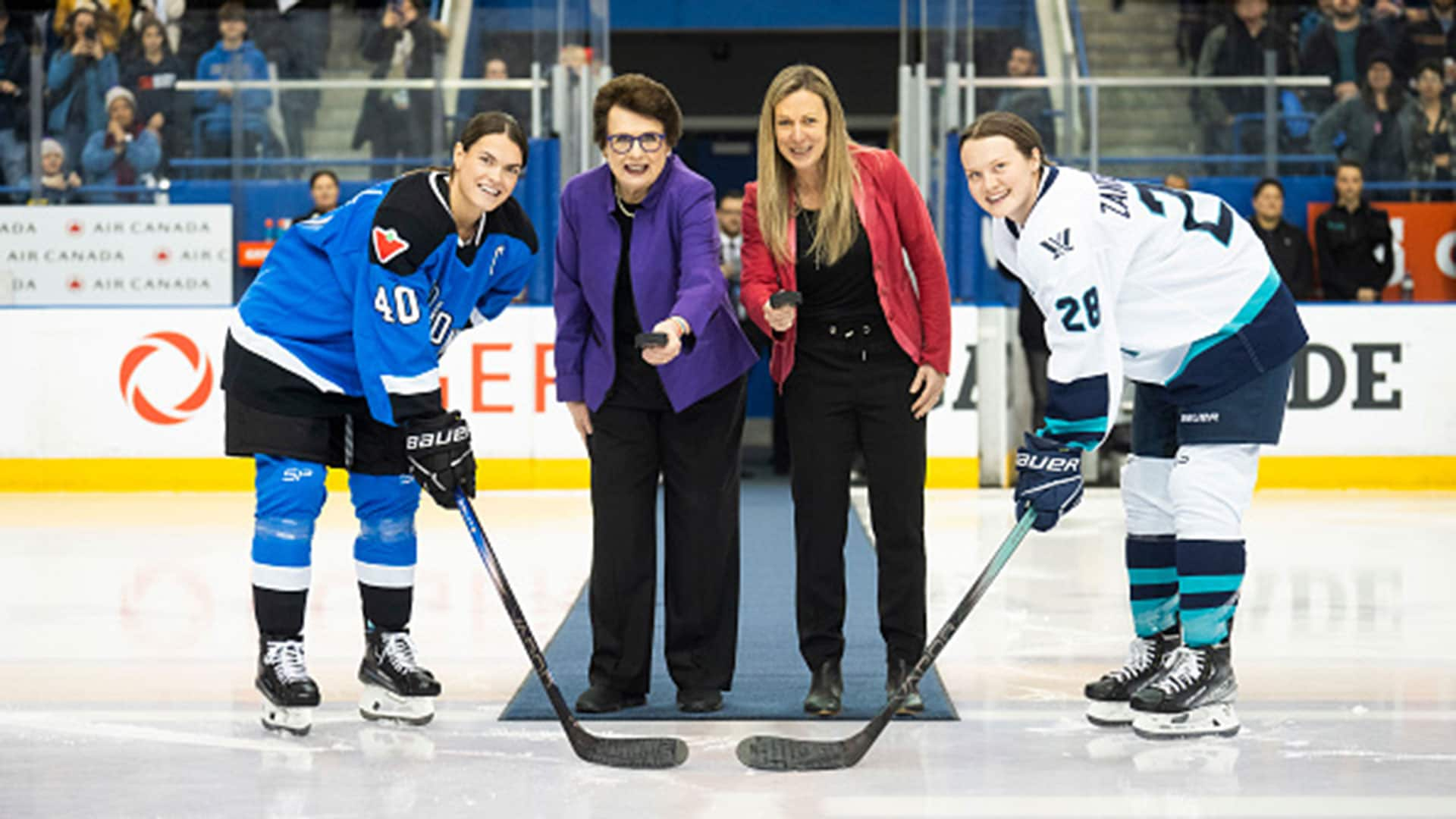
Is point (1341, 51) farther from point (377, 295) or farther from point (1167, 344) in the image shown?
point (377, 295)

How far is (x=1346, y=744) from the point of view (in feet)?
11.2

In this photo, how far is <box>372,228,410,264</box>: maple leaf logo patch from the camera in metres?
3.39

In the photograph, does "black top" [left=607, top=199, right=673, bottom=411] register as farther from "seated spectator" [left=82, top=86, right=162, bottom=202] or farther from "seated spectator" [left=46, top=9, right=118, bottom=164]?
"seated spectator" [left=46, top=9, right=118, bottom=164]

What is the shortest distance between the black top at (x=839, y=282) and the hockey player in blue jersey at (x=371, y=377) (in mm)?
556

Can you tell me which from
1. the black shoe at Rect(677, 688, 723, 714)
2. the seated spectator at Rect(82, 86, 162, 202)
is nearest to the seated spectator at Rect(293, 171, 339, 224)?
the seated spectator at Rect(82, 86, 162, 202)

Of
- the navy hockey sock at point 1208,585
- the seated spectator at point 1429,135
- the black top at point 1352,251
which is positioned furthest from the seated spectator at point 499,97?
the navy hockey sock at point 1208,585

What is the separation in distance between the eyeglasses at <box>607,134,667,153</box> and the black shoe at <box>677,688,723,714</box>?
111cm

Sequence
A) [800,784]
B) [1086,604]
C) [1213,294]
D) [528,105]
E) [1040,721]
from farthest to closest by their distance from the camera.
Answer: [528,105]
[1086,604]
[1040,721]
[1213,294]
[800,784]

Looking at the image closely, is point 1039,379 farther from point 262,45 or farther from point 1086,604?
point 262,45

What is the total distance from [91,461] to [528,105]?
269 centimetres

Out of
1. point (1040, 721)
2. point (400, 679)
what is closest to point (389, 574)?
point (400, 679)

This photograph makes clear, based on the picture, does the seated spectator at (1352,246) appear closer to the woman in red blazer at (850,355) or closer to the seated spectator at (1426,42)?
the seated spectator at (1426,42)

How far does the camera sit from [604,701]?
12.4 ft

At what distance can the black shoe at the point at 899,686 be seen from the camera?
3678mm
